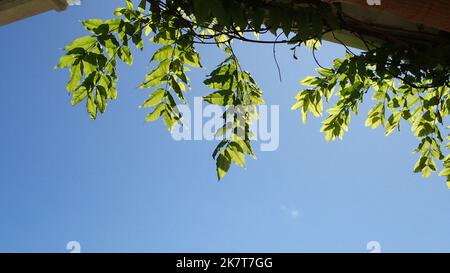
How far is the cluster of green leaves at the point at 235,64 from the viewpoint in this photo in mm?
1671

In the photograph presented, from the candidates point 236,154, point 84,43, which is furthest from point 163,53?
point 236,154

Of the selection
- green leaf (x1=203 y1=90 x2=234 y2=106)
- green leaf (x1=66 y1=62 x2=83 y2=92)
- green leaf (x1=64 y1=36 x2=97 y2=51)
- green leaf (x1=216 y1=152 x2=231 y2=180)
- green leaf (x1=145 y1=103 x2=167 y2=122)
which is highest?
green leaf (x1=64 y1=36 x2=97 y2=51)

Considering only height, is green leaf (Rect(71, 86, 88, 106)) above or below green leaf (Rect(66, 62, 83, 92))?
below

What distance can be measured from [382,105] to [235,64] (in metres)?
0.96

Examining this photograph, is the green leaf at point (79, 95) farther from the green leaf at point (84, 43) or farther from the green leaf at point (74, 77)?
the green leaf at point (84, 43)

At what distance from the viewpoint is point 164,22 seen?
1922 mm

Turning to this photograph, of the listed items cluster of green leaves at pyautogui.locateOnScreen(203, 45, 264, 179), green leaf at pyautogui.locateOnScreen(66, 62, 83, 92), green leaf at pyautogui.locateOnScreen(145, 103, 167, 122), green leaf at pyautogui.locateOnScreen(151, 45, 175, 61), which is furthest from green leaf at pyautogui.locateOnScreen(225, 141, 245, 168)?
green leaf at pyautogui.locateOnScreen(66, 62, 83, 92)

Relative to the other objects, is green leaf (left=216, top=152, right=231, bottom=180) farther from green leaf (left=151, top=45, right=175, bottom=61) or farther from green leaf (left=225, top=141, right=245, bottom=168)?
green leaf (left=151, top=45, right=175, bottom=61)

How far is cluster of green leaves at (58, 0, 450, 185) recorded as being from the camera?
1.67m

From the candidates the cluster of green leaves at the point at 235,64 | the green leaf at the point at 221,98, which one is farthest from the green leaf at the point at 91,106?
the green leaf at the point at 221,98

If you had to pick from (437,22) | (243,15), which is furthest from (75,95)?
(437,22)

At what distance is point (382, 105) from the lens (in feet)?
7.96

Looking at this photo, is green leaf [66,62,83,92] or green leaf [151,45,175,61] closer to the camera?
green leaf [66,62,83,92]
